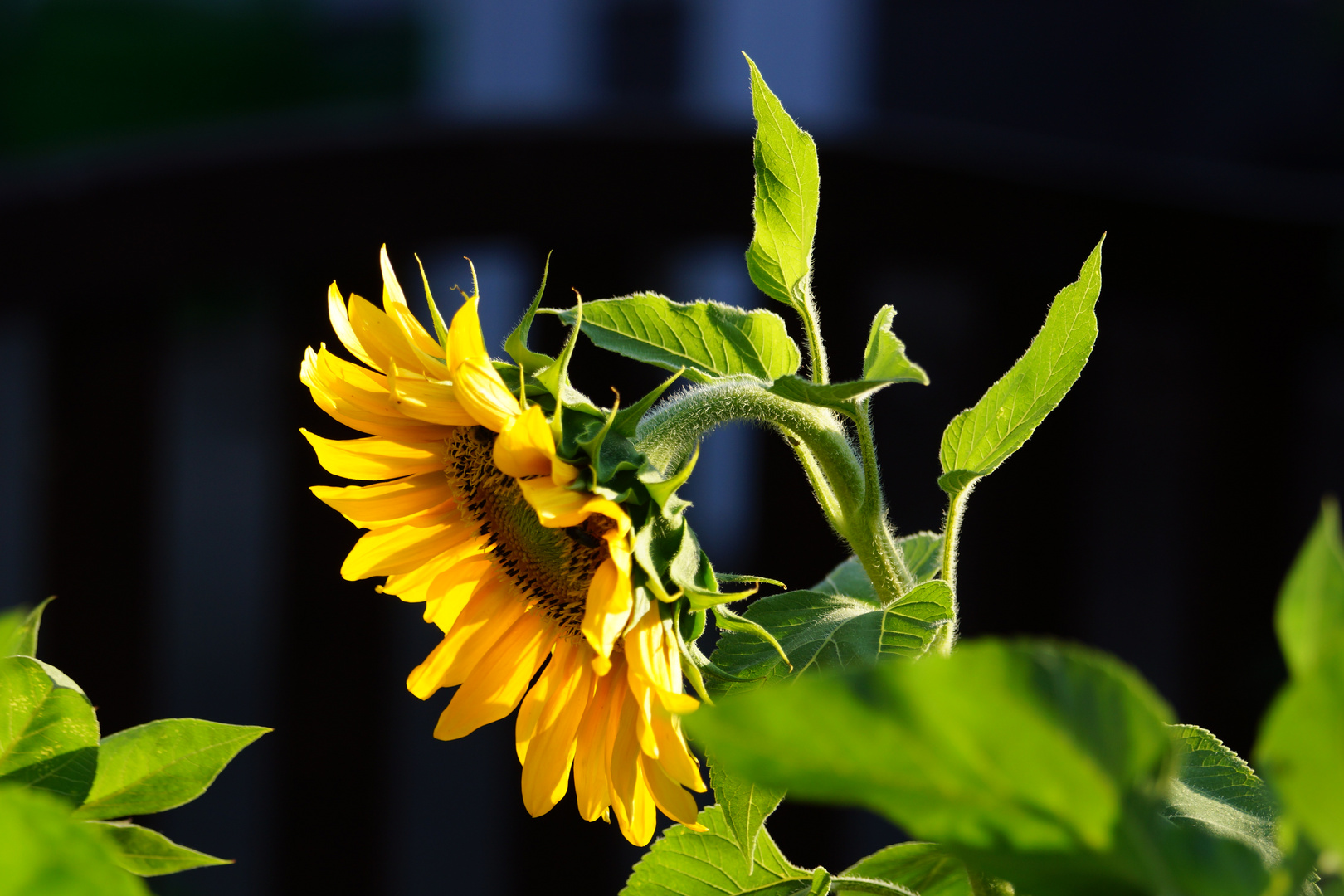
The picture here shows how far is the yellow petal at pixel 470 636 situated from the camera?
43cm

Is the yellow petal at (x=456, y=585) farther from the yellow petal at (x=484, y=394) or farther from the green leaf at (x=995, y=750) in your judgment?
the green leaf at (x=995, y=750)

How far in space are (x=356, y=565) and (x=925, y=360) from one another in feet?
7.12

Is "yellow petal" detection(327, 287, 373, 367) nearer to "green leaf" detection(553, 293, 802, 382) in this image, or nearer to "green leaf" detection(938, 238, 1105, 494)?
"green leaf" detection(553, 293, 802, 382)

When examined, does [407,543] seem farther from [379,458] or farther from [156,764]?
[156,764]

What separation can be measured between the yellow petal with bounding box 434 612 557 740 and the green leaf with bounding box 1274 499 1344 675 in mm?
306

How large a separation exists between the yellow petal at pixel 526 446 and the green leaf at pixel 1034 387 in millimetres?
107

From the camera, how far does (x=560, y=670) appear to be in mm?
419

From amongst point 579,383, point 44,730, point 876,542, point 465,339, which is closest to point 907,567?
point 876,542

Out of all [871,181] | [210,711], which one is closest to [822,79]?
[871,181]

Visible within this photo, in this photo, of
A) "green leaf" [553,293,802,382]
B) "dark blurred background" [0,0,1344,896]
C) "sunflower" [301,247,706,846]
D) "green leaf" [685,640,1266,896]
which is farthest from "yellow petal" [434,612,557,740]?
"dark blurred background" [0,0,1344,896]

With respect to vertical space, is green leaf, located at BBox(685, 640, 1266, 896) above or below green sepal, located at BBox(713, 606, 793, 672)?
above

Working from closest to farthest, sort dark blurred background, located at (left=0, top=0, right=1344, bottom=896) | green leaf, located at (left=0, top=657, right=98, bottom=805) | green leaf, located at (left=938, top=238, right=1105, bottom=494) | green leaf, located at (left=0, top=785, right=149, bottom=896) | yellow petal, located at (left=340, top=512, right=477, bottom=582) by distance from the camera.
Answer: green leaf, located at (left=0, top=785, right=149, bottom=896)
green leaf, located at (left=0, top=657, right=98, bottom=805)
green leaf, located at (left=938, top=238, right=1105, bottom=494)
yellow petal, located at (left=340, top=512, right=477, bottom=582)
dark blurred background, located at (left=0, top=0, right=1344, bottom=896)

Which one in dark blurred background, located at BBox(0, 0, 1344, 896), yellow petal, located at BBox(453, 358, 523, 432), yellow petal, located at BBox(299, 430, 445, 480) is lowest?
dark blurred background, located at BBox(0, 0, 1344, 896)

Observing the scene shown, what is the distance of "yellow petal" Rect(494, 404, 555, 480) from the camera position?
342 millimetres
